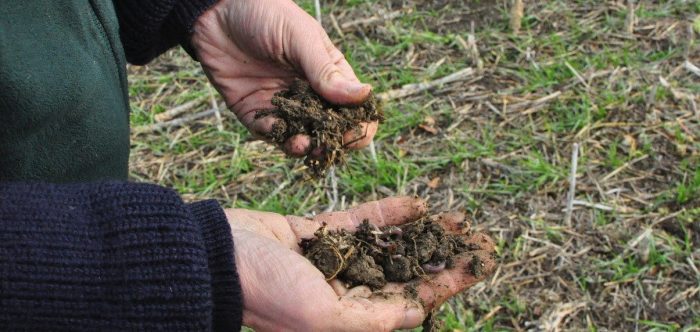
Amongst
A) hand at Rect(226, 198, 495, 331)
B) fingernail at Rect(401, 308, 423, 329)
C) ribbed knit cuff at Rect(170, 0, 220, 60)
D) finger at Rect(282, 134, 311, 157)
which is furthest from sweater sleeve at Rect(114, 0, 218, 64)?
fingernail at Rect(401, 308, 423, 329)

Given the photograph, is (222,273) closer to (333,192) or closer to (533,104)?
(333,192)

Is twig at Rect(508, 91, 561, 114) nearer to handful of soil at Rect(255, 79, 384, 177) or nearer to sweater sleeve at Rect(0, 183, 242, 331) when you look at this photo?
handful of soil at Rect(255, 79, 384, 177)

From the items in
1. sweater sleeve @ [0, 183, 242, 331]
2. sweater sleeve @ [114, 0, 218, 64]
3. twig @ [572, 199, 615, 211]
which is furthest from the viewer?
twig @ [572, 199, 615, 211]

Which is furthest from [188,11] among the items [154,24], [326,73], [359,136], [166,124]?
[166,124]

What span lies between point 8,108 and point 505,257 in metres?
1.79

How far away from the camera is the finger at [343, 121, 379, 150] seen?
2.15 m

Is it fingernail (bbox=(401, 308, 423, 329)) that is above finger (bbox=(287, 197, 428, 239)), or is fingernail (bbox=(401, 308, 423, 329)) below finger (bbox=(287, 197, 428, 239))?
above

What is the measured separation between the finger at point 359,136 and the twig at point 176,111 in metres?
1.59

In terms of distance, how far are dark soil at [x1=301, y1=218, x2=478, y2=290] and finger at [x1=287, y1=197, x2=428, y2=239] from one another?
0.03 metres

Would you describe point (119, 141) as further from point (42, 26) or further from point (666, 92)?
point (666, 92)

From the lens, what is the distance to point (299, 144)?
2096 millimetres

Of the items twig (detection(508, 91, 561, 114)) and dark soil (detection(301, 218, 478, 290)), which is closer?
dark soil (detection(301, 218, 478, 290))

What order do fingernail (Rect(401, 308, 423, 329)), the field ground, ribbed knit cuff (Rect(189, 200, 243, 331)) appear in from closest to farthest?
ribbed knit cuff (Rect(189, 200, 243, 331)) < fingernail (Rect(401, 308, 423, 329)) < the field ground

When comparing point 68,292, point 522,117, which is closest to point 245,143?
point 522,117
